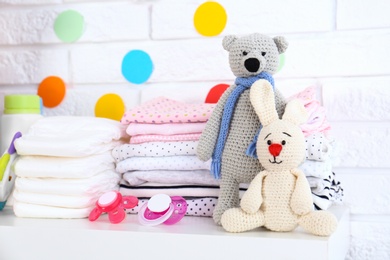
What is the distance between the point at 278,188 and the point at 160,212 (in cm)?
20

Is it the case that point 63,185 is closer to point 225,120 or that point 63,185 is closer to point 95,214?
point 95,214

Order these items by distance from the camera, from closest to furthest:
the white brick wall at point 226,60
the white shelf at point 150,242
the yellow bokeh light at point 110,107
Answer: the white shelf at point 150,242
the white brick wall at point 226,60
the yellow bokeh light at point 110,107

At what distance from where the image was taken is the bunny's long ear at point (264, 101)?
844 mm

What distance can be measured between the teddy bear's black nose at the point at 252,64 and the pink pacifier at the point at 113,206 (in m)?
0.30

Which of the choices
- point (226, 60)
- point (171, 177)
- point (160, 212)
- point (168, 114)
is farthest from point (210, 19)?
point (160, 212)

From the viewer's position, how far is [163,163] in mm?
998

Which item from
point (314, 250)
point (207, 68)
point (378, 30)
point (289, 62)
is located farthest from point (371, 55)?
point (314, 250)

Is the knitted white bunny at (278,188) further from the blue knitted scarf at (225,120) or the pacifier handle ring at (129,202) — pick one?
the pacifier handle ring at (129,202)

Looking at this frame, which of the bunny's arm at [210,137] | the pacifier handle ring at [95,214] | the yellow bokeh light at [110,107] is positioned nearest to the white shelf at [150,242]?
the pacifier handle ring at [95,214]

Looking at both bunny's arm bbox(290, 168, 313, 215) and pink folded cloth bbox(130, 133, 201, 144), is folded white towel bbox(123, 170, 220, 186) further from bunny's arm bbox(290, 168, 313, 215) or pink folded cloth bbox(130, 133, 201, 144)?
bunny's arm bbox(290, 168, 313, 215)

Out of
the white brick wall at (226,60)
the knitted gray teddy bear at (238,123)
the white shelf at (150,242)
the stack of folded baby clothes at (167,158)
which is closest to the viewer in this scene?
the white shelf at (150,242)

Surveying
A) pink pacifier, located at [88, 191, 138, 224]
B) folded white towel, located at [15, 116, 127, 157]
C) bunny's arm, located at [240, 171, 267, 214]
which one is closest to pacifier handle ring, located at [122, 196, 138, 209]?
pink pacifier, located at [88, 191, 138, 224]

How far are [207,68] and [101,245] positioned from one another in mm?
514

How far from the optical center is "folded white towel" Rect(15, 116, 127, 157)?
0.96 meters
